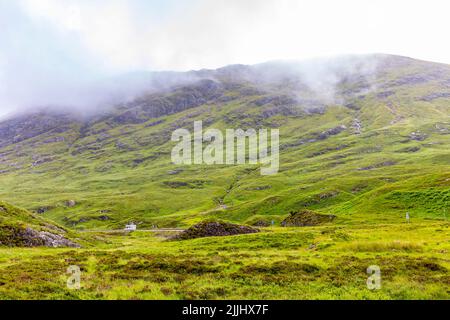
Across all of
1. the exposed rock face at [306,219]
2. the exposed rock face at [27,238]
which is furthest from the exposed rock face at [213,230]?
the exposed rock face at [306,219]

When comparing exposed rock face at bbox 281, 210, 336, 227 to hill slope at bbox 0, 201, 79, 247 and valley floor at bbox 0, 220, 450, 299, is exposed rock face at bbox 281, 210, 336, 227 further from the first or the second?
hill slope at bbox 0, 201, 79, 247

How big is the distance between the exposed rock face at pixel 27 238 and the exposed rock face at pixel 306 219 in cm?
5456

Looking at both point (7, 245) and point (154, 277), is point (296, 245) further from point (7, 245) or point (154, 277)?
point (7, 245)

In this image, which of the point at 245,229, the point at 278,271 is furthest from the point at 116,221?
the point at 278,271

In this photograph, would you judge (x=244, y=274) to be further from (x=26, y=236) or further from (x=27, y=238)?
(x=26, y=236)

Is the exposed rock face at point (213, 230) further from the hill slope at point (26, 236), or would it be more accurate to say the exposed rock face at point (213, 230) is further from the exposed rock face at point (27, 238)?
the exposed rock face at point (27, 238)

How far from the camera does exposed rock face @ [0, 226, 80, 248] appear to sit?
47.5 meters

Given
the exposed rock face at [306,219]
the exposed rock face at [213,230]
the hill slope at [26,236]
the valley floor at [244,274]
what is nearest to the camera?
the valley floor at [244,274]

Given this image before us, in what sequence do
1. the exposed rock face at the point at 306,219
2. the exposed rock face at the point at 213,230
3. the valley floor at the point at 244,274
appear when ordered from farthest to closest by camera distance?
the exposed rock face at the point at 306,219 → the exposed rock face at the point at 213,230 → the valley floor at the point at 244,274

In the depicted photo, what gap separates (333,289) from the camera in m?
23.6

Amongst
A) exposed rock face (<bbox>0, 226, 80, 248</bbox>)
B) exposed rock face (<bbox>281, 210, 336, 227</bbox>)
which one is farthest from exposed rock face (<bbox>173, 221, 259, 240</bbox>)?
exposed rock face (<bbox>281, 210, 336, 227</bbox>)

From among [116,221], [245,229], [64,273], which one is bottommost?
[116,221]

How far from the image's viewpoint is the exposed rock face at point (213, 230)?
63875 millimetres
